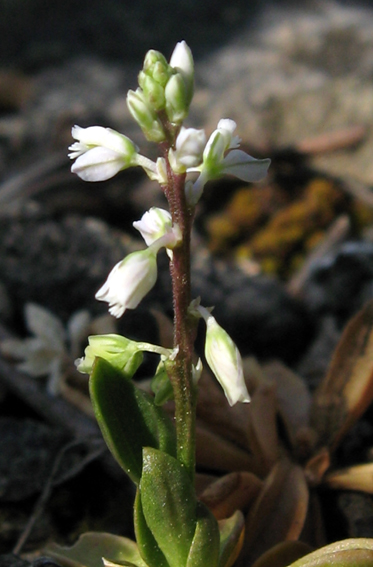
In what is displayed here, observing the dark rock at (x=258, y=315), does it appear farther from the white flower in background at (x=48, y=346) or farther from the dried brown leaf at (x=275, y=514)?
the dried brown leaf at (x=275, y=514)

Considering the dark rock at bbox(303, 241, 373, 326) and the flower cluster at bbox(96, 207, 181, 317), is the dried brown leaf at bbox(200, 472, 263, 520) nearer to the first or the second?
the flower cluster at bbox(96, 207, 181, 317)

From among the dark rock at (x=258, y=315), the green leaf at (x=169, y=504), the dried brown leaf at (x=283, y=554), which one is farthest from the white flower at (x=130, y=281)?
the dark rock at (x=258, y=315)

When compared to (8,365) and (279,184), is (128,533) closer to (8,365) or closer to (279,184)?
(8,365)

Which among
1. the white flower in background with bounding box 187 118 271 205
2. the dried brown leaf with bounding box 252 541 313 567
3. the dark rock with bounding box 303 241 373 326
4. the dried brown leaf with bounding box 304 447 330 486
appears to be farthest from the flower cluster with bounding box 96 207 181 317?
the dark rock with bounding box 303 241 373 326

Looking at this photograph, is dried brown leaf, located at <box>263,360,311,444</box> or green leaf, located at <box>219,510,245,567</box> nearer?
green leaf, located at <box>219,510,245,567</box>

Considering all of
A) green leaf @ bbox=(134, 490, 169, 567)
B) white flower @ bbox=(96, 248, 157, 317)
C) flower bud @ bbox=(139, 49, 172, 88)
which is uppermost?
flower bud @ bbox=(139, 49, 172, 88)

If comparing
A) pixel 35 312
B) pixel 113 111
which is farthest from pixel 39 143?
pixel 35 312

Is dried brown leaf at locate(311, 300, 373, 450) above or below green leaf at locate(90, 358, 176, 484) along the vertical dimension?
below
